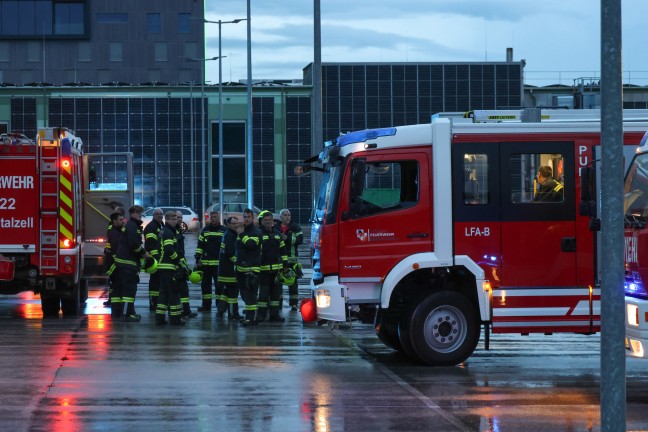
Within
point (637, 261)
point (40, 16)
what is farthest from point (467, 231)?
point (40, 16)

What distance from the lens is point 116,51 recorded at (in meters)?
104

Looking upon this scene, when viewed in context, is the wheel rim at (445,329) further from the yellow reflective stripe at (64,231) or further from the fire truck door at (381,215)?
the yellow reflective stripe at (64,231)

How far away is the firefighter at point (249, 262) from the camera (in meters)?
18.1

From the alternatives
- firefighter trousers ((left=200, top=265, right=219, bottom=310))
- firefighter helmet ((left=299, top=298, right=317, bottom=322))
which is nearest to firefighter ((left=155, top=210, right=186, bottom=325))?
firefighter trousers ((left=200, top=265, right=219, bottom=310))

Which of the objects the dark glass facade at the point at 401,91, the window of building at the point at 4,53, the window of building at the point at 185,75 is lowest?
the dark glass facade at the point at 401,91

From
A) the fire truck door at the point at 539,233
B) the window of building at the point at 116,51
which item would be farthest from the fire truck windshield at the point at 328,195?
the window of building at the point at 116,51

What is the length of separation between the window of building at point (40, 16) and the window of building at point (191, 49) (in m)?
9.34

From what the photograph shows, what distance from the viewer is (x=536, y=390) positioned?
39.6 feet

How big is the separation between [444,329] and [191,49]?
311 ft

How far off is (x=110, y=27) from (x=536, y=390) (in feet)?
314

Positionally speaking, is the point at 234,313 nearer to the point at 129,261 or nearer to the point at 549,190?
the point at 129,261

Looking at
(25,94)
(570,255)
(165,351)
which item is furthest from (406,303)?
(25,94)

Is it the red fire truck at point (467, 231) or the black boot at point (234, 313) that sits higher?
the red fire truck at point (467, 231)

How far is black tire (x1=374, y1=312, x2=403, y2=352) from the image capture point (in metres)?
14.2
